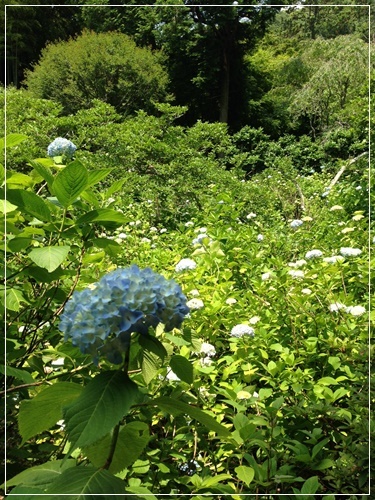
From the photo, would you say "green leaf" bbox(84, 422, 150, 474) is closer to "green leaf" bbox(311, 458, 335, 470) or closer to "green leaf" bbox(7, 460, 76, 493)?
"green leaf" bbox(7, 460, 76, 493)

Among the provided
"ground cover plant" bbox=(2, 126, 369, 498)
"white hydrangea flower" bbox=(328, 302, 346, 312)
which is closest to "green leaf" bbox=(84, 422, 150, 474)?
"ground cover plant" bbox=(2, 126, 369, 498)

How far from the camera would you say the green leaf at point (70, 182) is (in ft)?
2.23

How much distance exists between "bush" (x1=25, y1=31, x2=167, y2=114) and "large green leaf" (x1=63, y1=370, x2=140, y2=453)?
2.76 metres

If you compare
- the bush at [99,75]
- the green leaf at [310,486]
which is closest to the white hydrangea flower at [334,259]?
the green leaf at [310,486]

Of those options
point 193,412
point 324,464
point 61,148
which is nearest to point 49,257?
point 193,412

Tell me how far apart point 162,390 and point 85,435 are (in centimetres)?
53

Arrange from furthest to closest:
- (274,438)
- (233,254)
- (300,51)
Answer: (300,51)
(233,254)
(274,438)

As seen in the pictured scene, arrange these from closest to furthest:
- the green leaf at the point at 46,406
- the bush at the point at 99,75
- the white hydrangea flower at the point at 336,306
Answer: the green leaf at the point at 46,406, the white hydrangea flower at the point at 336,306, the bush at the point at 99,75

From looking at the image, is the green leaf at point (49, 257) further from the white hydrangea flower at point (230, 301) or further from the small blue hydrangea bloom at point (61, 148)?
the white hydrangea flower at point (230, 301)

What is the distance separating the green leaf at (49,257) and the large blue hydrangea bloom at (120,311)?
0.18 m

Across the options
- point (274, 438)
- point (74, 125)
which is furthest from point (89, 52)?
point (274, 438)

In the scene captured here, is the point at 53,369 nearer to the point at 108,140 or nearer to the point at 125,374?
the point at 125,374

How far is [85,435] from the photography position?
0.44 metres

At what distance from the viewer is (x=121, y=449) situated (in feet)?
1.94
